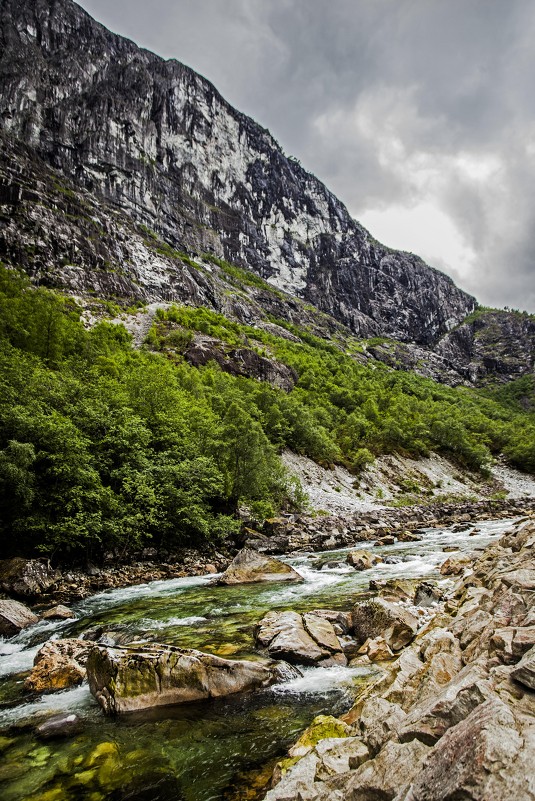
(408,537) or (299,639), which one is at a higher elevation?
(299,639)

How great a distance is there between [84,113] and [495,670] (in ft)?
680

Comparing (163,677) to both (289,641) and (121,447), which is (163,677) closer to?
(289,641)

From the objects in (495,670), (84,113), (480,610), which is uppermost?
(84,113)

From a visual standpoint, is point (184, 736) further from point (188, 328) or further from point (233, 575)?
point (188, 328)

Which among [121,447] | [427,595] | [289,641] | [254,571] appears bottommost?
[254,571]

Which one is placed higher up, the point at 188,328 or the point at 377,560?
the point at 188,328

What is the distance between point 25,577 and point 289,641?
12.7m

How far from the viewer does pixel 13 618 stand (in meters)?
12.8

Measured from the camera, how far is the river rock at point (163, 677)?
303 inches

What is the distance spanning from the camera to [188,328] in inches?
3939

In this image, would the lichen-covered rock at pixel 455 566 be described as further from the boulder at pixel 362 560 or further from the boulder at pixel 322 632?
the boulder at pixel 322 632

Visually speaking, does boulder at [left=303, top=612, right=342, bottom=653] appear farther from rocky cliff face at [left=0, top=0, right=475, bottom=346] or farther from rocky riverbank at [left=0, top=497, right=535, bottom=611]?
rocky cliff face at [left=0, top=0, right=475, bottom=346]

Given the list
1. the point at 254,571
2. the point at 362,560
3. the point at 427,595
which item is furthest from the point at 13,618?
the point at 362,560

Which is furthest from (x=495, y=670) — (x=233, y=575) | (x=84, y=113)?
(x=84, y=113)
